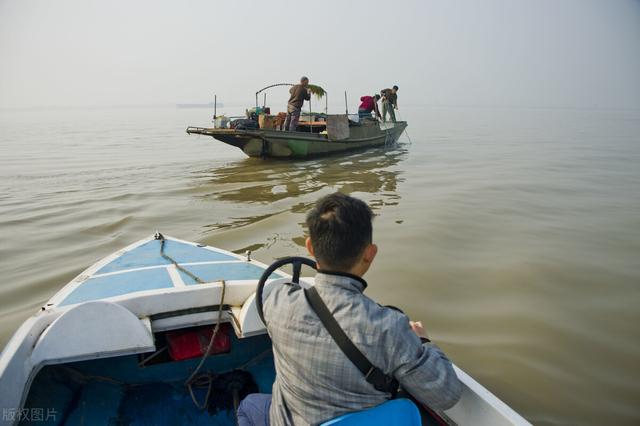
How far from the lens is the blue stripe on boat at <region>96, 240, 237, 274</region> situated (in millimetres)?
3779

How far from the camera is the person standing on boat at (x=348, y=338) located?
143 centimetres

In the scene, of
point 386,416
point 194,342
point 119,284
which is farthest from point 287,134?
point 386,416

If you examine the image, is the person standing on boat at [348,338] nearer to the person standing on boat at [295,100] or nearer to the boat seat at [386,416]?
the boat seat at [386,416]

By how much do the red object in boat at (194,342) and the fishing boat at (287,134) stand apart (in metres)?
9.03

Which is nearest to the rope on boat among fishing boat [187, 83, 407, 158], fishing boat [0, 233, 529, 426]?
fishing boat [0, 233, 529, 426]

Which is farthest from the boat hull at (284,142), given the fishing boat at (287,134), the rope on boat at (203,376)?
the rope on boat at (203,376)

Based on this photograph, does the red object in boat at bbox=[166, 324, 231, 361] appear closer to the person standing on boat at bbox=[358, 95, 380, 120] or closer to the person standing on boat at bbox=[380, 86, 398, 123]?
the person standing on boat at bbox=[358, 95, 380, 120]

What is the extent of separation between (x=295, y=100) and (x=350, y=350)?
11727 millimetres

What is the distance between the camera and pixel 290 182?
35.7 feet

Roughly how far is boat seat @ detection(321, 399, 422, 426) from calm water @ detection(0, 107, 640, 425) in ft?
6.69

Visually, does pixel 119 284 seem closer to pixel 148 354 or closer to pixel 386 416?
pixel 148 354

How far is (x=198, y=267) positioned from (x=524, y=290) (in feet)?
12.0

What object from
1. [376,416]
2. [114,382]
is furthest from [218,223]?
[376,416]

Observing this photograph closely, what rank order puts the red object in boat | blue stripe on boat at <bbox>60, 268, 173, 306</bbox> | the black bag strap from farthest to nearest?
blue stripe on boat at <bbox>60, 268, 173, 306</bbox> → the red object in boat → the black bag strap
